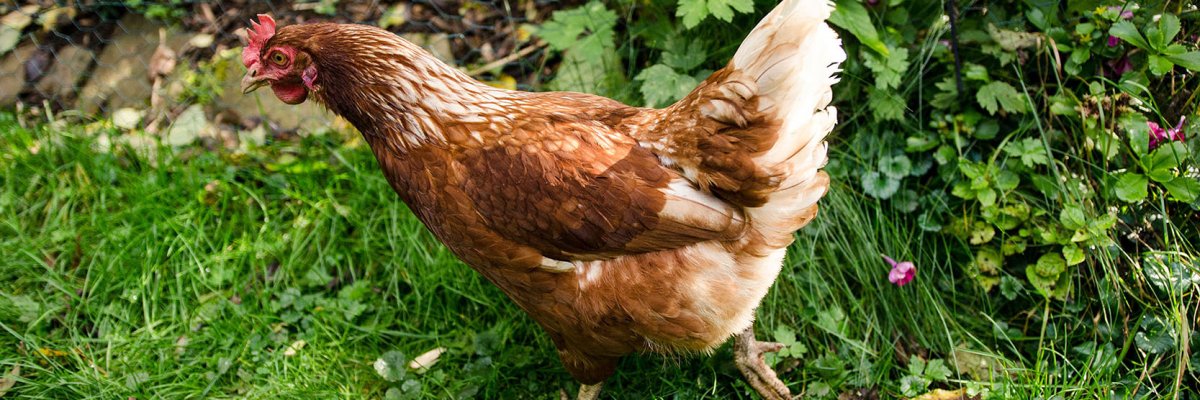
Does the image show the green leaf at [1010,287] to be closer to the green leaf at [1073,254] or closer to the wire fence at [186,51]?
the green leaf at [1073,254]

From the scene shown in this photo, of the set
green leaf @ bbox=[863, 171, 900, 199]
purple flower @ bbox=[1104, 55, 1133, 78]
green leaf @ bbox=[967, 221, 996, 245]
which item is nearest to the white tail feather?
green leaf @ bbox=[863, 171, 900, 199]

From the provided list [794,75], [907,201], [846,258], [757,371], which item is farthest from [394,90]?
[907,201]

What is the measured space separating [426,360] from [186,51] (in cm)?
217

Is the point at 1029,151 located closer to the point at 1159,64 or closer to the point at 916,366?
the point at 1159,64

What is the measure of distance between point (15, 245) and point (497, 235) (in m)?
2.30

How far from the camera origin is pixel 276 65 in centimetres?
215

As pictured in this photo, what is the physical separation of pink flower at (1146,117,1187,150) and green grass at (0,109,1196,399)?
1.44 ft

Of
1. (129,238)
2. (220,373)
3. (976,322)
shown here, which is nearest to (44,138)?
(129,238)

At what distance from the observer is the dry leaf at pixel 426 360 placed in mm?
2771

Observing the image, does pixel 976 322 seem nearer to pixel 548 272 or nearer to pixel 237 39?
pixel 548 272

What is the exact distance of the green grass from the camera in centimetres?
260

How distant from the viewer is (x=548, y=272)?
6.81 ft

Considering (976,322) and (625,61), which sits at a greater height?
(625,61)

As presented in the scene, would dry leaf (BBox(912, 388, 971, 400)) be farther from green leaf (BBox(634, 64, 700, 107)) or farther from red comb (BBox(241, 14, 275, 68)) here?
red comb (BBox(241, 14, 275, 68))
